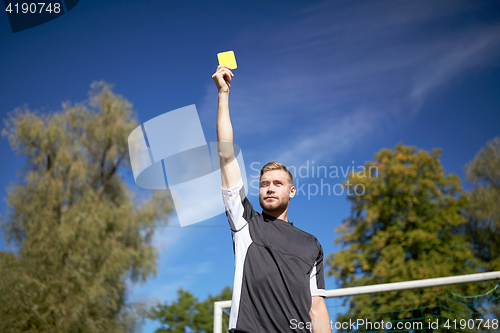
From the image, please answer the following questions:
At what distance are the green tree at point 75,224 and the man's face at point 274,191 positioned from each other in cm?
1363

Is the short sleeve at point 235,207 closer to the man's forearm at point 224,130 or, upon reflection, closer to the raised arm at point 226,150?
the raised arm at point 226,150

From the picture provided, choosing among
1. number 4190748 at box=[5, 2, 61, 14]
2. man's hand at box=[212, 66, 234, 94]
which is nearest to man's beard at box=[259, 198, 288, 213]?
man's hand at box=[212, 66, 234, 94]

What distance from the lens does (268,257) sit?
2.11 m

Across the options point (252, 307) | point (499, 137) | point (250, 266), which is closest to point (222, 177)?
point (250, 266)

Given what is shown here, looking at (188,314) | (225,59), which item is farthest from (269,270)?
(188,314)

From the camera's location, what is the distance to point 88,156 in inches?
664

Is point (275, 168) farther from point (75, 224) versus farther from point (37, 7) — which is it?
point (75, 224)

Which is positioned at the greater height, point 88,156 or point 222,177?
point 88,156

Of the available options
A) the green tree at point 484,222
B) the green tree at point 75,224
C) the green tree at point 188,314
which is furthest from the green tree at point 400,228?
the green tree at point 188,314

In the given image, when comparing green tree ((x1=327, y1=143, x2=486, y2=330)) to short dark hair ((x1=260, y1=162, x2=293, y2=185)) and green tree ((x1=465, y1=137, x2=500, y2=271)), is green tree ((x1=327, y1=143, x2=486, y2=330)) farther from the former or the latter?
short dark hair ((x1=260, y1=162, x2=293, y2=185))

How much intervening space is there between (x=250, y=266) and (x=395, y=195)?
54.8 feet

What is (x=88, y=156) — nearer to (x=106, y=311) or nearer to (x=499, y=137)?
(x=106, y=311)

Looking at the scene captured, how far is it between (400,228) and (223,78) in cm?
1643

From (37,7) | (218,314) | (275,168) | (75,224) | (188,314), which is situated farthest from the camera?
(188,314)
